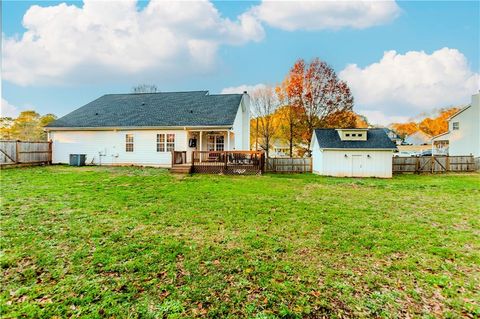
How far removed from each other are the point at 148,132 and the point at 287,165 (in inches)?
425

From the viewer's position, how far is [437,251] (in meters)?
4.69

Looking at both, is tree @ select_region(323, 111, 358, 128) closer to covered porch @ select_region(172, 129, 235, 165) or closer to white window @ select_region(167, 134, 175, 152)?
covered porch @ select_region(172, 129, 235, 165)

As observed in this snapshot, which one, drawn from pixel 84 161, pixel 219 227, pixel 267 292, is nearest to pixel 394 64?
pixel 219 227

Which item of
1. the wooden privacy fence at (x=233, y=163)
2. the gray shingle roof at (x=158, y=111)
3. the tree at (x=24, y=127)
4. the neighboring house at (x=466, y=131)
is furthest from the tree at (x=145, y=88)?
the neighboring house at (x=466, y=131)

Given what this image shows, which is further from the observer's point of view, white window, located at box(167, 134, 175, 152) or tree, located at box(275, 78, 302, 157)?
tree, located at box(275, 78, 302, 157)

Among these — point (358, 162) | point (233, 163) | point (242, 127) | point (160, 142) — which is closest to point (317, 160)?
point (358, 162)

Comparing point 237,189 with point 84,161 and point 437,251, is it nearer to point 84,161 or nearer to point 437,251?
point 437,251

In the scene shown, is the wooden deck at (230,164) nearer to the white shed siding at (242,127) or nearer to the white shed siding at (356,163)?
the white shed siding at (242,127)

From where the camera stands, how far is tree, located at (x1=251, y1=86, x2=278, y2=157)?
29.7 meters

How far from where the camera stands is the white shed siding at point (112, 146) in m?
17.6

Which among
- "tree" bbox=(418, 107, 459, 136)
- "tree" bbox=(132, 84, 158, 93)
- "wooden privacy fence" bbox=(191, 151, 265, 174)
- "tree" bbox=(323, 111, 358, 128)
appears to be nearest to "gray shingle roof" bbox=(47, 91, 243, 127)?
"wooden privacy fence" bbox=(191, 151, 265, 174)

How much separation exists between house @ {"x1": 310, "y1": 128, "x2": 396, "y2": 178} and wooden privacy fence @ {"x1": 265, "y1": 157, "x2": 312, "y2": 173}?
1602mm

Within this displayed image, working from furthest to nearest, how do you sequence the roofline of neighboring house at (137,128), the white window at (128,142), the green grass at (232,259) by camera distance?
the white window at (128,142) → the roofline of neighboring house at (137,128) → the green grass at (232,259)

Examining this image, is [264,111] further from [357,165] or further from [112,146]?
[112,146]
